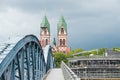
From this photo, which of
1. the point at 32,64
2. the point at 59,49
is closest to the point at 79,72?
the point at 32,64

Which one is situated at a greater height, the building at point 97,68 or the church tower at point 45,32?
the church tower at point 45,32

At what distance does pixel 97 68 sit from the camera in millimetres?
Answer: 87375

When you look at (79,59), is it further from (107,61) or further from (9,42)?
(9,42)

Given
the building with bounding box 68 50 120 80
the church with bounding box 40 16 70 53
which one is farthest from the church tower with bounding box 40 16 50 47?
the building with bounding box 68 50 120 80

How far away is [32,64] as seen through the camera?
3177 cm

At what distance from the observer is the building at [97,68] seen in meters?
84.6

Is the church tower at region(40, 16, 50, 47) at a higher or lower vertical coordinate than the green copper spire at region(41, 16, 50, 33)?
lower

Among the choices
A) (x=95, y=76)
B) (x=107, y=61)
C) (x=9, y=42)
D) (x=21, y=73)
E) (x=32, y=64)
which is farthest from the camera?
(x=107, y=61)

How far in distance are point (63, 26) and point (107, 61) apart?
108 m

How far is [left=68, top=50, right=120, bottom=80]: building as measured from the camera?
84.6 meters

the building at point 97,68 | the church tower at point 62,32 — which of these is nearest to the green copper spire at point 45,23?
the church tower at point 62,32

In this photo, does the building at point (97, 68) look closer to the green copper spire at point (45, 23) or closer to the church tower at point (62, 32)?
the church tower at point (62, 32)

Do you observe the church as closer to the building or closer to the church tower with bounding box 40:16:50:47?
the church tower with bounding box 40:16:50:47

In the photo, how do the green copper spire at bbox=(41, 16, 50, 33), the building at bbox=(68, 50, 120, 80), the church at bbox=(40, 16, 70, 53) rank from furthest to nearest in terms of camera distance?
the green copper spire at bbox=(41, 16, 50, 33) < the church at bbox=(40, 16, 70, 53) < the building at bbox=(68, 50, 120, 80)
